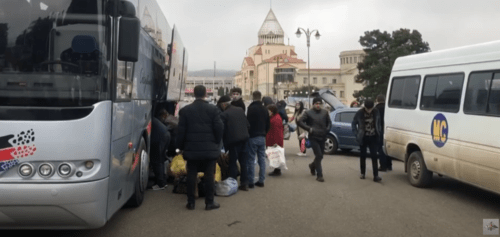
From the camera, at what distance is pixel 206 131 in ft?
24.7

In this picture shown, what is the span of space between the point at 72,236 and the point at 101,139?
1725 mm

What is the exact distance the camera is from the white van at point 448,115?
7.56m

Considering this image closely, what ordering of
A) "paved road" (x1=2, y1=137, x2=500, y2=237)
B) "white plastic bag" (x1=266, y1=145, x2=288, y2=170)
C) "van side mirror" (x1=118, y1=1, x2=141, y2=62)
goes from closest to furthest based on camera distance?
"van side mirror" (x1=118, y1=1, x2=141, y2=62)
"paved road" (x1=2, y1=137, x2=500, y2=237)
"white plastic bag" (x1=266, y1=145, x2=288, y2=170)

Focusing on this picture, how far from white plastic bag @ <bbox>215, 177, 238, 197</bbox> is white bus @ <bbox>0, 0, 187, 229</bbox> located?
349 cm

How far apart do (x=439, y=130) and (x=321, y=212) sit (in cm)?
293

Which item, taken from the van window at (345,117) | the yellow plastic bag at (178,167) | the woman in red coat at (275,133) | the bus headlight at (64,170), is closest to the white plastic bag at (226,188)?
the yellow plastic bag at (178,167)

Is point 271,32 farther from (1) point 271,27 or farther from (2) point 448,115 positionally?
(2) point 448,115

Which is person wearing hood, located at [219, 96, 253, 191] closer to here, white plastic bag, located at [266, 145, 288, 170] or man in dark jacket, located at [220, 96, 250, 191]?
man in dark jacket, located at [220, 96, 250, 191]

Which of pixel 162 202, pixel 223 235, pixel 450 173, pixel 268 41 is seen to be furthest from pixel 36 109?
pixel 268 41

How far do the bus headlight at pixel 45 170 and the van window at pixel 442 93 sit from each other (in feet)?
20.9

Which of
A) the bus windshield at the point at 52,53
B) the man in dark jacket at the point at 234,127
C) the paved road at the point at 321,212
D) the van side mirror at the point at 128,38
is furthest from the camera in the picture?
the man in dark jacket at the point at 234,127

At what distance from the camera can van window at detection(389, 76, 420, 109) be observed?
10234 millimetres

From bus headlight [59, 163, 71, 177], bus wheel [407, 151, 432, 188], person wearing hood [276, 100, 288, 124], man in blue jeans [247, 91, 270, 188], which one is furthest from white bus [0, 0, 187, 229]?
person wearing hood [276, 100, 288, 124]

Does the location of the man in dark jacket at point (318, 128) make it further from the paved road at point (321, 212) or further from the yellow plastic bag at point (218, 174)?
the yellow plastic bag at point (218, 174)
